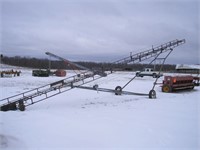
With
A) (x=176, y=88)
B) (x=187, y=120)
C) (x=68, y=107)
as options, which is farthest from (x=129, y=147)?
(x=176, y=88)

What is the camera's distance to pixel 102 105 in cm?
1330

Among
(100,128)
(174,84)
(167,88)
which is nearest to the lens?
(100,128)

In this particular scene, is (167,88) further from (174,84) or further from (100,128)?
(100,128)

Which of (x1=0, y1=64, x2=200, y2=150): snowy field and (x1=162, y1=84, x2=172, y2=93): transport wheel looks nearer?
(x1=0, y1=64, x2=200, y2=150): snowy field

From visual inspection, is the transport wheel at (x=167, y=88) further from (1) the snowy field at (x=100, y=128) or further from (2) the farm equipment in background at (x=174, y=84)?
(1) the snowy field at (x=100, y=128)

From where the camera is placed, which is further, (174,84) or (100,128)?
(174,84)

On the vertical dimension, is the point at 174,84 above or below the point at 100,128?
above

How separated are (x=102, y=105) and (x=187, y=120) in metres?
4.66

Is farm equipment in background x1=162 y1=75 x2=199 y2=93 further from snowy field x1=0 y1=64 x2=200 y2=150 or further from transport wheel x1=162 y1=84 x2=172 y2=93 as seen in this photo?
snowy field x1=0 y1=64 x2=200 y2=150

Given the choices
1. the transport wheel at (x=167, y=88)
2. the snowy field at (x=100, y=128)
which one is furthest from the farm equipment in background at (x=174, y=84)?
the snowy field at (x=100, y=128)

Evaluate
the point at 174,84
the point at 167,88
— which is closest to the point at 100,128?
the point at 167,88

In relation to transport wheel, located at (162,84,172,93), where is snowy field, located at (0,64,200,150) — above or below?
below

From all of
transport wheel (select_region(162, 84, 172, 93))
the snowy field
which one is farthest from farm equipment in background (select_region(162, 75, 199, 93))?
the snowy field

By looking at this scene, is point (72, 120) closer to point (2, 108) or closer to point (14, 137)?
point (14, 137)
